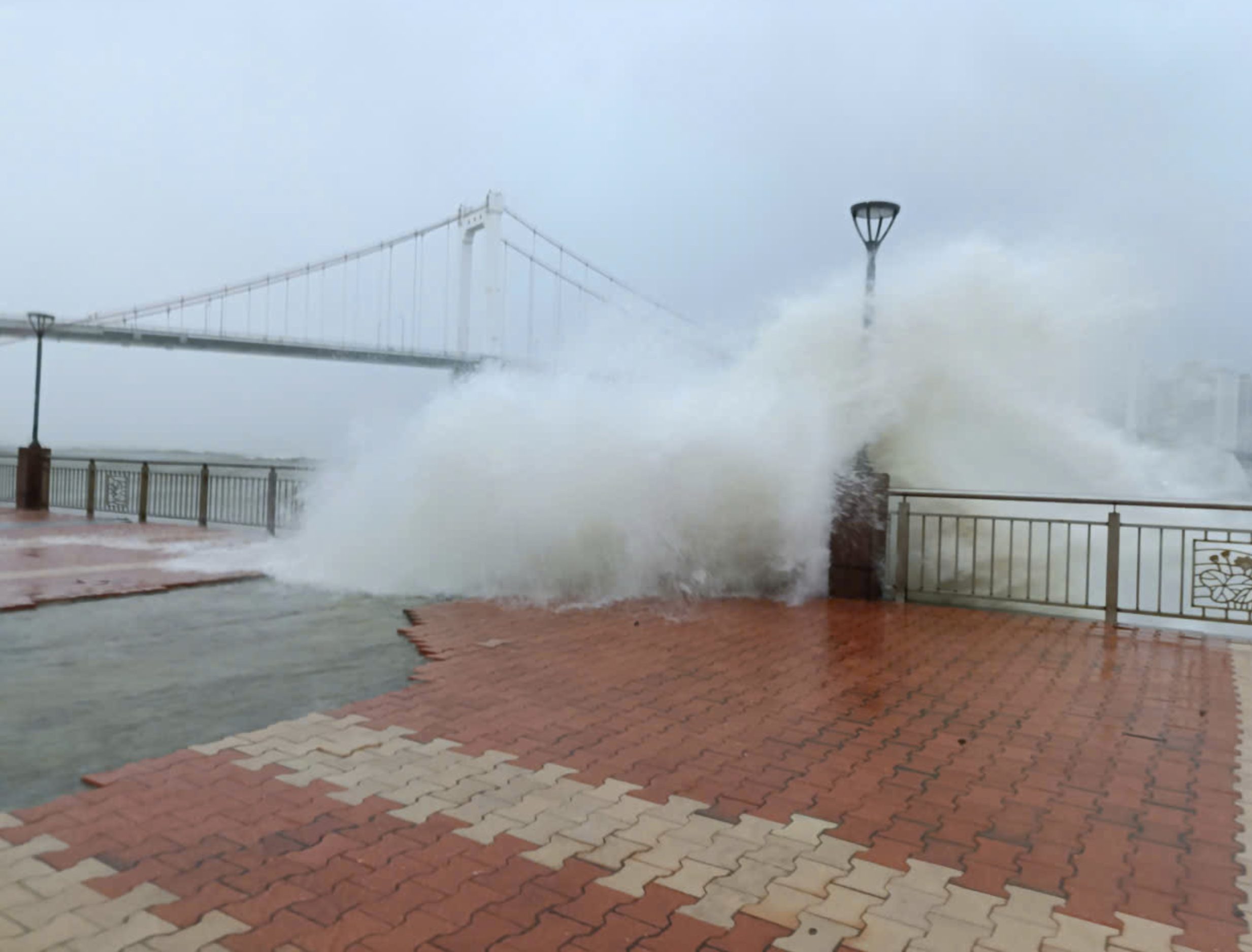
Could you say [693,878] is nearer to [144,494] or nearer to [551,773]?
[551,773]

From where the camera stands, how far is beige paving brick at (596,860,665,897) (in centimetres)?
258

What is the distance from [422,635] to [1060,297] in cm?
861

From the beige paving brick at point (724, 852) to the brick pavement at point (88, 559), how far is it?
21.0 ft

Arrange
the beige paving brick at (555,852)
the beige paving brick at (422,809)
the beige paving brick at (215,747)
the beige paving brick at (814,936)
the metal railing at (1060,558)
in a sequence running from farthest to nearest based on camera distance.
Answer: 1. the metal railing at (1060,558)
2. the beige paving brick at (215,747)
3. the beige paving brick at (422,809)
4. the beige paving brick at (555,852)
5. the beige paving brick at (814,936)

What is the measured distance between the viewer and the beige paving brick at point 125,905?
7.57 ft

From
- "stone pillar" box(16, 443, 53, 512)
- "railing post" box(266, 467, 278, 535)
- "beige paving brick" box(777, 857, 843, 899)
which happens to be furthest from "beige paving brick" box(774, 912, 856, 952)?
"stone pillar" box(16, 443, 53, 512)

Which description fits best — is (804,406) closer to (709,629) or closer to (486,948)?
(709,629)

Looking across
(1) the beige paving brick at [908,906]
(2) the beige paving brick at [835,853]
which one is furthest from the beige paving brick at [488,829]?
(1) the beige paving brick at [908,906]

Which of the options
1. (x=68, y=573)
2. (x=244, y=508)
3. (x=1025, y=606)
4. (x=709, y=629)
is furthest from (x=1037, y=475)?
(x=244, y=508)

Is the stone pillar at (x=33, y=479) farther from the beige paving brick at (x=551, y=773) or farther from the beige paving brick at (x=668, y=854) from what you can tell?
the beige paving brick at (x=668, y=854)

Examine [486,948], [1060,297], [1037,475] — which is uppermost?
[1060,297]

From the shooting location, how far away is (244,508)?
15383 millimetres

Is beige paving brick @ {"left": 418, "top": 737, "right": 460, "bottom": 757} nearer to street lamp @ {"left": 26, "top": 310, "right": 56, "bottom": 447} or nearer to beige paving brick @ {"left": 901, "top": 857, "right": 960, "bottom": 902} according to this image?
beige paving brick @ {"left": 901, "top": 857, "right": 960, "bottom": 902}

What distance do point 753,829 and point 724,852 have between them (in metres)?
0.22
